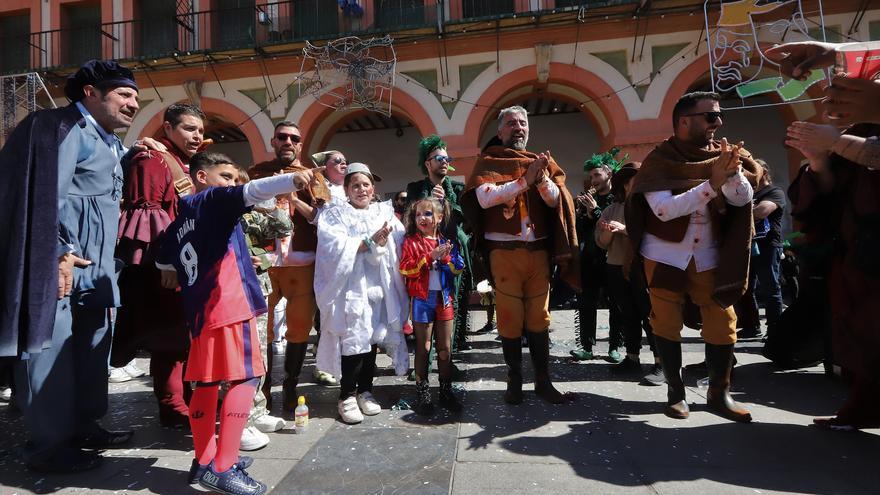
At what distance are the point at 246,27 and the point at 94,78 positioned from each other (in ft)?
31.1

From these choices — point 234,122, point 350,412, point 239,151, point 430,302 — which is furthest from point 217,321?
point 239,151

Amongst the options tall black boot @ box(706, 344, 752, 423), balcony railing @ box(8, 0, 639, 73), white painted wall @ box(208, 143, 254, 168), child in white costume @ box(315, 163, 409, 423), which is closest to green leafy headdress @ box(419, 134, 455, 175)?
child in white costume @ box(315, 163, 409, 423)

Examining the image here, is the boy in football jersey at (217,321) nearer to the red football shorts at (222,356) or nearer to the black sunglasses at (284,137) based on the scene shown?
the red football shorts at (222,356)

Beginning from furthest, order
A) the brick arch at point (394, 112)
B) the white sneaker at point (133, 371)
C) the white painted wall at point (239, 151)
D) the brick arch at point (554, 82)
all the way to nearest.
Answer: the white painted wall at point (239, 151)
the brick arch at point (394, 112)
the brick arch at point (554, 82)
the white sneaker at point (133, 371)

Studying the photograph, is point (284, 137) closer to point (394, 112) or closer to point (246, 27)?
point (394, 112)

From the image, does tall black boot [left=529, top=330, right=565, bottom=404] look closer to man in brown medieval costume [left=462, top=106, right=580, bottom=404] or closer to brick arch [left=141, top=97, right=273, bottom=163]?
man in brown medieval costume [left=462, top=106, right=580, bottom=404]

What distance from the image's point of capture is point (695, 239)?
9.49ft

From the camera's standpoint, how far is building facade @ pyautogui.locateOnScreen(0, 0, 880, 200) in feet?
28.9

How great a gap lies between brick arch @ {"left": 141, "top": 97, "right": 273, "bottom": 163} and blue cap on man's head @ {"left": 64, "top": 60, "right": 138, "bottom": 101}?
23.9 ft

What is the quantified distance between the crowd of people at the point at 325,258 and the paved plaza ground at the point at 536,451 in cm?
15

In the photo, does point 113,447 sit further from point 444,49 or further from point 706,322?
point 444,49

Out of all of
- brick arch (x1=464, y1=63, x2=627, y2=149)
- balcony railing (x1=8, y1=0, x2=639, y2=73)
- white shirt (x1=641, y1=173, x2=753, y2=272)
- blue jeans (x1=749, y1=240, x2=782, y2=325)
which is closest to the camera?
white shirt (x1=641, y1=173, x2=753, y2=272)

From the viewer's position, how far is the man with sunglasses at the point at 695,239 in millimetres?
2781

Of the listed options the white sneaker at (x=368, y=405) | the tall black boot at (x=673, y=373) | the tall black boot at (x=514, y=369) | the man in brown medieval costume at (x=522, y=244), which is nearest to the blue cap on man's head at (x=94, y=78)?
the man in brown medieval costume at (x=522, y=244)
